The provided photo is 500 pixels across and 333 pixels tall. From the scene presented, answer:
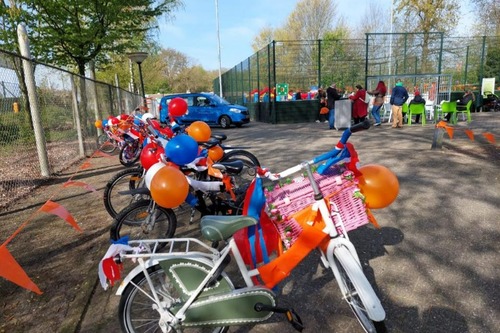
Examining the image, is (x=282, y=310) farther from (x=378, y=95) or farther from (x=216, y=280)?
(x=378, y=95)

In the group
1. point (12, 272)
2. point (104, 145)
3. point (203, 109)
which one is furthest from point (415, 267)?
point (203, 109)

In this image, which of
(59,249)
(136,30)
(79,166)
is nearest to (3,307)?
(59,249)

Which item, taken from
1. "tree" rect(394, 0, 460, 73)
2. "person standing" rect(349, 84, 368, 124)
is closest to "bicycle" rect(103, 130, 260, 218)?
"person standing" rect(349, 84, 368, 124)

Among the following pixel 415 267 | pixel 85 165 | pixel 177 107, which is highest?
pixel 177 107

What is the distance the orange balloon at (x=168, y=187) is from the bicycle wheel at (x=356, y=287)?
1.36 m

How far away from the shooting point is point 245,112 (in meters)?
17.6

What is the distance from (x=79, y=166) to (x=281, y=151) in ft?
16.6

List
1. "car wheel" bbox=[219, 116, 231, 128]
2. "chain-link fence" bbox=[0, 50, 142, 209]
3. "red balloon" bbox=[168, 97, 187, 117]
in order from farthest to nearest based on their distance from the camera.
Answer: "car wheel" bbox=[219, 116, 231, 128] < "chain-link fence" bbox=[0, 50, 142, 209] < "red balloon" bbox=[168, 97, 187, 117]

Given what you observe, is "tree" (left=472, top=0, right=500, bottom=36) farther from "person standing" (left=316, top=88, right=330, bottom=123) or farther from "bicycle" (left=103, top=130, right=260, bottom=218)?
"bicycle" (left=103, top=130, right=260, bottom=218)

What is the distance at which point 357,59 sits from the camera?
17.3 metres

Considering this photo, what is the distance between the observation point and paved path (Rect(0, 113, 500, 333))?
2477mm

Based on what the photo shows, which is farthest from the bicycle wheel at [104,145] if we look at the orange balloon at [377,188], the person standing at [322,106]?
the person standing at [322,106]

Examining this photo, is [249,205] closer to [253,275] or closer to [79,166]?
[253,275]

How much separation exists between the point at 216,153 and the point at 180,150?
1.69 m
